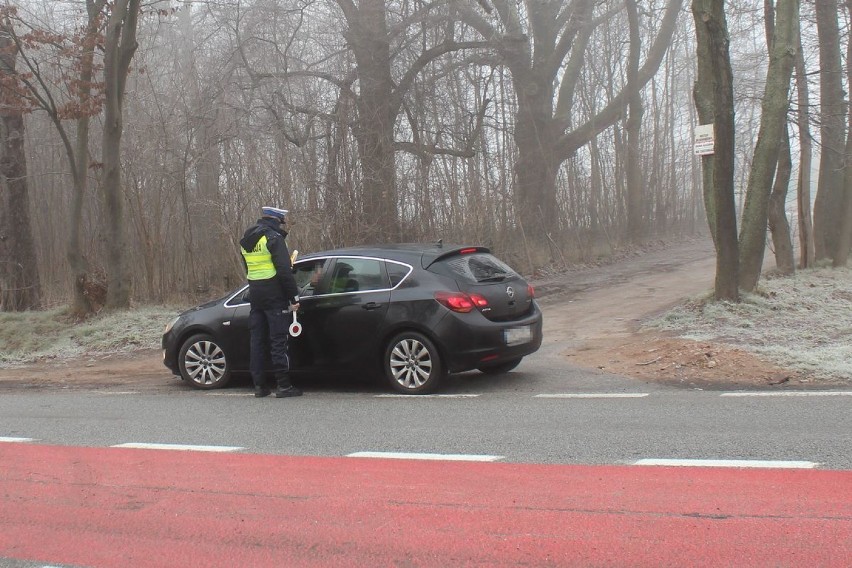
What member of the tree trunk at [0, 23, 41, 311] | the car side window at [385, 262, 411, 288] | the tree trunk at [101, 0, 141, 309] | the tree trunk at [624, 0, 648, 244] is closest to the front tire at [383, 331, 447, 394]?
the car side window at [385, 262, 411, 288]

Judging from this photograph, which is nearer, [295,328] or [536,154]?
[295,328]

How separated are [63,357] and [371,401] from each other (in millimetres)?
7799

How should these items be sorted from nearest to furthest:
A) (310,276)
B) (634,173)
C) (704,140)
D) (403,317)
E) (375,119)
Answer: (403,317) → (310,276) → (704,140) → (375,119) → (634,173)

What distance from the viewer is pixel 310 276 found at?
950cm

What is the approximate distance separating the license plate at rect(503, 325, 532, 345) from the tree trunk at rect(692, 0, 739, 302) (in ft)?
14.3

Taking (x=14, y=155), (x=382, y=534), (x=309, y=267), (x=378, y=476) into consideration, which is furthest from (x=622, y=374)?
(x=14, y=155)

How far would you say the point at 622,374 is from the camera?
30.6 ft

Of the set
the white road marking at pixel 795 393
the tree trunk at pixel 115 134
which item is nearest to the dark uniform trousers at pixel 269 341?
the white road marking at pixel 795 393

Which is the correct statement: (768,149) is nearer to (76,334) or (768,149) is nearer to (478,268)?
(478,268)

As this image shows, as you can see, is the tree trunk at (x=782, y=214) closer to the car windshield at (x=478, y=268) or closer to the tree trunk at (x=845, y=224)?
the tree trunk at (x=845, y=224)

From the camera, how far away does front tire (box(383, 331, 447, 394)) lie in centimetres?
864

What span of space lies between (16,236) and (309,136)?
6.93 metres

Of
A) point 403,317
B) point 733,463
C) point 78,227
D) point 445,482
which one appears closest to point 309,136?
point 78,227

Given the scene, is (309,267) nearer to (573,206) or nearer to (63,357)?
(63,357)
